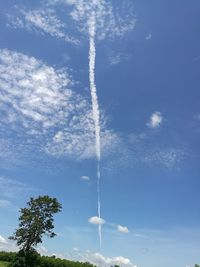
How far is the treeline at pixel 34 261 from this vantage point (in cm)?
7864

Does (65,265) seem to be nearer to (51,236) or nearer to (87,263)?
(87,263)

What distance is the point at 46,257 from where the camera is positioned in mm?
95500

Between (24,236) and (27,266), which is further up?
(24,236)

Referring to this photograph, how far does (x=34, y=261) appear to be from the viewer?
3204 inches

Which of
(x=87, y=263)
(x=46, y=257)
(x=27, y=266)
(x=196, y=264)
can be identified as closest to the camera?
(x=27, y=266)

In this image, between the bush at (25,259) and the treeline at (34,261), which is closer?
the bush at (25,259)

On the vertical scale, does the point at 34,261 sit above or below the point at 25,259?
above

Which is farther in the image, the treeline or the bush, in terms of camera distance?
the treeline

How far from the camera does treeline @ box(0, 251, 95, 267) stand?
258 feet

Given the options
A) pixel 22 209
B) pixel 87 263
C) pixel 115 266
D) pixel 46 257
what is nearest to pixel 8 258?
pixel 46 257

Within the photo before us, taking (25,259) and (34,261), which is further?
(34,261)

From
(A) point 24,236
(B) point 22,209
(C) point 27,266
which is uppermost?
(B) point 22,209

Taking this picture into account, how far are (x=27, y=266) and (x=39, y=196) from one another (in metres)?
15.0

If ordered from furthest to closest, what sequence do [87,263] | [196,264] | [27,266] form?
[196,264], [87,263], [27,266]
